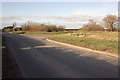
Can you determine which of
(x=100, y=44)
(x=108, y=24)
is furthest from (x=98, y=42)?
(x=108, y=24)

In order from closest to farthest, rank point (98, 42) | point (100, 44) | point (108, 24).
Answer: point (100, 44), point (98, 42), point (108, 24)

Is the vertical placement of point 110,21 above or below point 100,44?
above

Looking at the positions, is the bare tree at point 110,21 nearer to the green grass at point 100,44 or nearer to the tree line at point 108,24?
the tree line at point 108,24

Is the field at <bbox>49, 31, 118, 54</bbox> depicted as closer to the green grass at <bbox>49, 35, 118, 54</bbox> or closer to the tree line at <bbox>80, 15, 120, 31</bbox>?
the green grass at <bbox>49, 35, 118, 54</bbox>

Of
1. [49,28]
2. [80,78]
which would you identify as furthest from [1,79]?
[49,28]

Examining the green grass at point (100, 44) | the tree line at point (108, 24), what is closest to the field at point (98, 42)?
the green grass at point (100, 44)

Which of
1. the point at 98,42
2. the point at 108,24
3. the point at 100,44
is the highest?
the point at 108,24

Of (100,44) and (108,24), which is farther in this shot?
(108,24)

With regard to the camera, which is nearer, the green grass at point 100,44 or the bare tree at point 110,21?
the green grass at point 100,44

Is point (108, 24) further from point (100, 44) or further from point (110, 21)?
point (100, 44)

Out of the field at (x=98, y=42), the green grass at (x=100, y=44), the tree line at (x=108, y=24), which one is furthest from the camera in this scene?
the tree line at (x=108, y=24)

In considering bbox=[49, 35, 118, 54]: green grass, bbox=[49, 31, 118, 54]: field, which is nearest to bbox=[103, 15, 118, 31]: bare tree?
bbox=[49, 31, 118, 54]: field

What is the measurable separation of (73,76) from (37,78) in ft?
4.49

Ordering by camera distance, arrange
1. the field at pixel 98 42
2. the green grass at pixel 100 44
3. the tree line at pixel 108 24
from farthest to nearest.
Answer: the tree line at pixel 108 24 < the field at pixel 98 42 < the green grass at pixel 100 44
